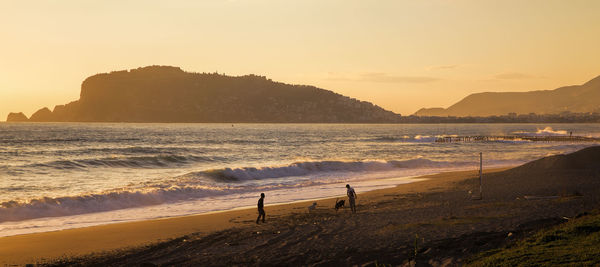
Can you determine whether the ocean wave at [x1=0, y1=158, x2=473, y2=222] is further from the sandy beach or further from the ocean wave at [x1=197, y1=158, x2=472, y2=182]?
the sandy beach

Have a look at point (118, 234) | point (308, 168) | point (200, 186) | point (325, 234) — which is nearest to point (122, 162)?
point (308, 168)

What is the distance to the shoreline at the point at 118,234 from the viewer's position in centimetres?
1592

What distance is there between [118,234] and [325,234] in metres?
7.33

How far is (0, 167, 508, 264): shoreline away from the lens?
15.9 meters

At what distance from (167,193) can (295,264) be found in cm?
1863

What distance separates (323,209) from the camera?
2409 cm

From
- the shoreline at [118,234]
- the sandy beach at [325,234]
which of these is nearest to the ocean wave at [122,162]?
the shoreline at [118,234]

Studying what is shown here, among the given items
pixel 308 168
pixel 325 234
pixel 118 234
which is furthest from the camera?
pixel 308 168

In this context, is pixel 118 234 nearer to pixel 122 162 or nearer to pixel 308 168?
pixel 308 168

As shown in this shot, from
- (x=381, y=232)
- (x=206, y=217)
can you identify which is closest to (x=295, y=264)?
(x=381, y=232)

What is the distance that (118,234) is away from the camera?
18703mm

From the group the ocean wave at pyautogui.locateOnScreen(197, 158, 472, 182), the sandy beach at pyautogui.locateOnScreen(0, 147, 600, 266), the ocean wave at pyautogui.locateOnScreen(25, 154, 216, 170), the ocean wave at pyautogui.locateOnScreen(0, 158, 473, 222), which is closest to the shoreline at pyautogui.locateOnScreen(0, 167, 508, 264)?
the sandy beach at pyautogui.locateOnScreen(0, 147, 600, 266)

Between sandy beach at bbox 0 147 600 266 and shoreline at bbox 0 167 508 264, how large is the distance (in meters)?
0.03

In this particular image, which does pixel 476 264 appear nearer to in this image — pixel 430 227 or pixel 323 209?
pixel 430 227
